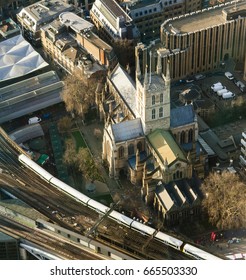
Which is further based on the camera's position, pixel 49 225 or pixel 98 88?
pixel 98 88

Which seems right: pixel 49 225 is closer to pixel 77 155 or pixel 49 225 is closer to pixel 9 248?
pixel 9 248

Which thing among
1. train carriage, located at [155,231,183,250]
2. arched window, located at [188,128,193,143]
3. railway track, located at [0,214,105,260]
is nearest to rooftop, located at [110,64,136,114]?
arched window, located at [188,128,193,143]

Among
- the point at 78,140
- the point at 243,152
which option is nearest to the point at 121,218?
the point at 243,152

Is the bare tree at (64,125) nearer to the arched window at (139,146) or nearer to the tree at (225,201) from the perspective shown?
the arched window at (139,146)

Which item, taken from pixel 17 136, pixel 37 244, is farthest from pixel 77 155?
pixel 37 244

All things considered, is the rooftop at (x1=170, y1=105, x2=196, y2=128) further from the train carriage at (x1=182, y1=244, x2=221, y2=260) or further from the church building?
the train carriage at (x1=182, y1=244, x2=221, y2=260)
